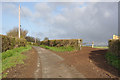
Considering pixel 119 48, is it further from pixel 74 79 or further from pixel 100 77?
pixel 74 79

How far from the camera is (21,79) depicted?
Answer: 4500 mm

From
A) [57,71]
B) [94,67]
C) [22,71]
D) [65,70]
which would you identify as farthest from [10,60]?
[94,67]

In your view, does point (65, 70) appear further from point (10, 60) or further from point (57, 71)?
point (10, 60)

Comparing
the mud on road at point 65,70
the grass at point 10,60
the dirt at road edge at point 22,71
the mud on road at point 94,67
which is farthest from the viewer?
the grass at point 10,60

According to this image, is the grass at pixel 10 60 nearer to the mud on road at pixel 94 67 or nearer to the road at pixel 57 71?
the road at pixel 57 71

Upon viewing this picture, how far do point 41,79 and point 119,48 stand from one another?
5.89m

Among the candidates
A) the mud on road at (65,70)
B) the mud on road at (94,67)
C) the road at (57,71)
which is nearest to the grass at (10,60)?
the mud on road at (65,70)

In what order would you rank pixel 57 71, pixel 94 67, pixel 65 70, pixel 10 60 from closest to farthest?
pixel 57 71, pixel 65 70, pixel 94 67, pixel 10 60

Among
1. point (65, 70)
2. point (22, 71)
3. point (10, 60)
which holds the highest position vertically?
point (10, 60)

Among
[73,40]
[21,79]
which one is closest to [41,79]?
[21,79]

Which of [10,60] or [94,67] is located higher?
[10,60]

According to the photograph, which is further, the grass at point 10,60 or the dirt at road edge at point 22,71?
the grass at point 10,60

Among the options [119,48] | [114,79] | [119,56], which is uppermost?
[119,48]

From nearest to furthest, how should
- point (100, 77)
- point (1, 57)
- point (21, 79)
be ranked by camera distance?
1. point (21, 79)
2. point (100, 77)
3. point (1, 57)
